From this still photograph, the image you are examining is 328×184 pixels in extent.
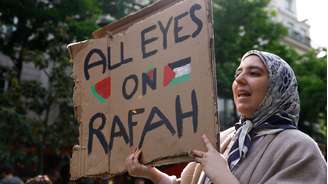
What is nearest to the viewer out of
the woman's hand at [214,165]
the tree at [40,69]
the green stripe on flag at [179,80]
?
the woman's hand at [214,165]

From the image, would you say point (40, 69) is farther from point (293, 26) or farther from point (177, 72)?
point (293, 26)

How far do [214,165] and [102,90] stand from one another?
88 centimetres

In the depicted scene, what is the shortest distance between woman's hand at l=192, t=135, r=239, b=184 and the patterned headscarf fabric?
0.44ft

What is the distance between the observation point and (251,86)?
196 cm

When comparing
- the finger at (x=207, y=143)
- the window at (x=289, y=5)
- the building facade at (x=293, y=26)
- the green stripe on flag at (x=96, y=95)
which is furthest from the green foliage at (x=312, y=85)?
the finger at (x=207, y=143)

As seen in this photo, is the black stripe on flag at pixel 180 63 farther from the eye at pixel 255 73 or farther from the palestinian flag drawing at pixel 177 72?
the eye at pixel 255 73

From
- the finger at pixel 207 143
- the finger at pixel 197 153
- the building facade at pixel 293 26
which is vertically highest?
the building facade at pixel 293 26

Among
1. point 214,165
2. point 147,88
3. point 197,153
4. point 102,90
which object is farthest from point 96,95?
point 214,165

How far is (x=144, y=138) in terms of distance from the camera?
6.95 ft

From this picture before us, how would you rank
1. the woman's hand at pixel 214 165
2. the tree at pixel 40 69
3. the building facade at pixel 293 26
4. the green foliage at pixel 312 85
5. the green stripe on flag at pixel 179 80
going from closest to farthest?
1. the woman's hand at pixel 214 165
2. the green stripe on flag at pixel 179 80
3. the tree at pixel 40 69
4. the green foliage at pixel 312 85
5. the building facade at pixel 293 26

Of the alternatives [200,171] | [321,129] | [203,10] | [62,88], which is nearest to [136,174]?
[200,171]

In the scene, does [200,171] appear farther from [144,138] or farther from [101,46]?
[101,46]

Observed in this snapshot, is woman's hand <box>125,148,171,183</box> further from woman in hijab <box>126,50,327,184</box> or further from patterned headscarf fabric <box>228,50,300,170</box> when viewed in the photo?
patterned headscarf fabric <box>228,50,300,170</box>

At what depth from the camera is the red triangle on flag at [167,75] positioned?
2.10 m
